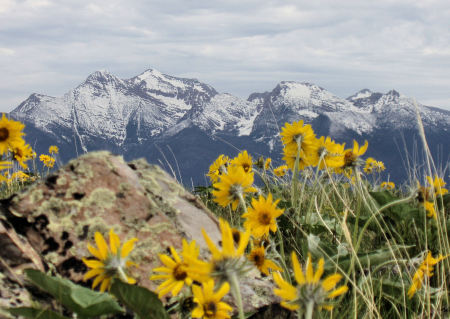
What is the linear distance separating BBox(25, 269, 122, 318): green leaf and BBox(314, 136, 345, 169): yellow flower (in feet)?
4.80

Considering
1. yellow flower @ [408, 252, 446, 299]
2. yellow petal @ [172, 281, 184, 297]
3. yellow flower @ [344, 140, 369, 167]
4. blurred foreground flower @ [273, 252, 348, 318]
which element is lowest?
yellow flower @ [408, 252, 446, 299]

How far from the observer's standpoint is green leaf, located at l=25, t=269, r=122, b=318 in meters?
1.34

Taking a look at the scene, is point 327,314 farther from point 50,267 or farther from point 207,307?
point 50,267

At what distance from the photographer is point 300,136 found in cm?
277

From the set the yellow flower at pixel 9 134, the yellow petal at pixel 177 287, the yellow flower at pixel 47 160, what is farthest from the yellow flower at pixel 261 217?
the yellow flower at pixel 47 160

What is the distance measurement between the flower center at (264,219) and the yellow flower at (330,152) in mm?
697

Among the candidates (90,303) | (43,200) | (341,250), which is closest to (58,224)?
(43,200)

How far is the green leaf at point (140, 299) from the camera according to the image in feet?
4.19

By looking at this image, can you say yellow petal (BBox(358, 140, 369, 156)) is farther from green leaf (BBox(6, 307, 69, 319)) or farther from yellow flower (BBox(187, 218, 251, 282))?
green leaf (BBox(6, 307, 69, 319))

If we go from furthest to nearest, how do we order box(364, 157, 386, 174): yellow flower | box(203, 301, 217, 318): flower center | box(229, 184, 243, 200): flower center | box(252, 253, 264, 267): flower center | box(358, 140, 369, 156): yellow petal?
box(364, 157, 386, 174): yellow flower, box(358, 140, 369, 156): yellow petal, box(229, 184, 243, 200): flower center, box(252, 253, 264, 267): flower center, box(203, 301, 217, 318): flower center

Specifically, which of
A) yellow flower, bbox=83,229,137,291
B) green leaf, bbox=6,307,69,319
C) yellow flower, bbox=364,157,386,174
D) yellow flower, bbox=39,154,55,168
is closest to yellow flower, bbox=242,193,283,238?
yellow flower, bbox=83,229,137,291

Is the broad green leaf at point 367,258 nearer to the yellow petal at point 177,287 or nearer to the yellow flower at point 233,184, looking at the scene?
the yellow flower at point 233,184

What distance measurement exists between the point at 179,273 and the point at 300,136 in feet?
5.24

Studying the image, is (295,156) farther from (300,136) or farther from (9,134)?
(9,134)
